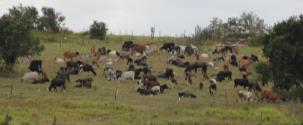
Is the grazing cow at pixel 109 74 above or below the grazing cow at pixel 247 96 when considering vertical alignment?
above

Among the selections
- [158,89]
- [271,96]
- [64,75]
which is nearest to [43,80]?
[64,75]

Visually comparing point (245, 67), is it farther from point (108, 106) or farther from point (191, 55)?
point (108, 106)

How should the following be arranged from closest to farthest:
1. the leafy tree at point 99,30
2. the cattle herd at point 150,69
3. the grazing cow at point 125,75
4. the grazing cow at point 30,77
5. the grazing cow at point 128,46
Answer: the cattle herd at point 150,69, the grazing cow at point 30,77, the grazing cow at point 125,75, the grazing cow at point 128,46, the leafy tree at point 99,30

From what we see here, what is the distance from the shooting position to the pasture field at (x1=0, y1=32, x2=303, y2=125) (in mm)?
34188

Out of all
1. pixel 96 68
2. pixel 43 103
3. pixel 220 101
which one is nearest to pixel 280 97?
pixel 220 101

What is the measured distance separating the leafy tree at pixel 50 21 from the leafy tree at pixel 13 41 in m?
26.3

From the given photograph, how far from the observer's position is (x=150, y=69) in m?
56.1

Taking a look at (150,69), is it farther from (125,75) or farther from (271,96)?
(271,96)

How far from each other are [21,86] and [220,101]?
13108mm

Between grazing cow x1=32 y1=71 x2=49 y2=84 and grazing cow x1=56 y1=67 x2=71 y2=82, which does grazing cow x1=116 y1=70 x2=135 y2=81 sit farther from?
grazing cow x1=32 y1=71 x2=49 y2=84

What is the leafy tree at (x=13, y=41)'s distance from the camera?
52.7m

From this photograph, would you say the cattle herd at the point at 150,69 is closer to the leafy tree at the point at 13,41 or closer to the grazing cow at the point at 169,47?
the grazing cow at the point at 169,47

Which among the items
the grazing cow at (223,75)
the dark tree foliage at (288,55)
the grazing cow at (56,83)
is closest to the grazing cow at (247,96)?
the dark tree foliage at (288,55)

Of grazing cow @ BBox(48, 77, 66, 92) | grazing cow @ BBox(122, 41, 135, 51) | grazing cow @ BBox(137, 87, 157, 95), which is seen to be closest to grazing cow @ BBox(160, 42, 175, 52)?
grazing cow @ BBox(122, 41, 135, 51)
